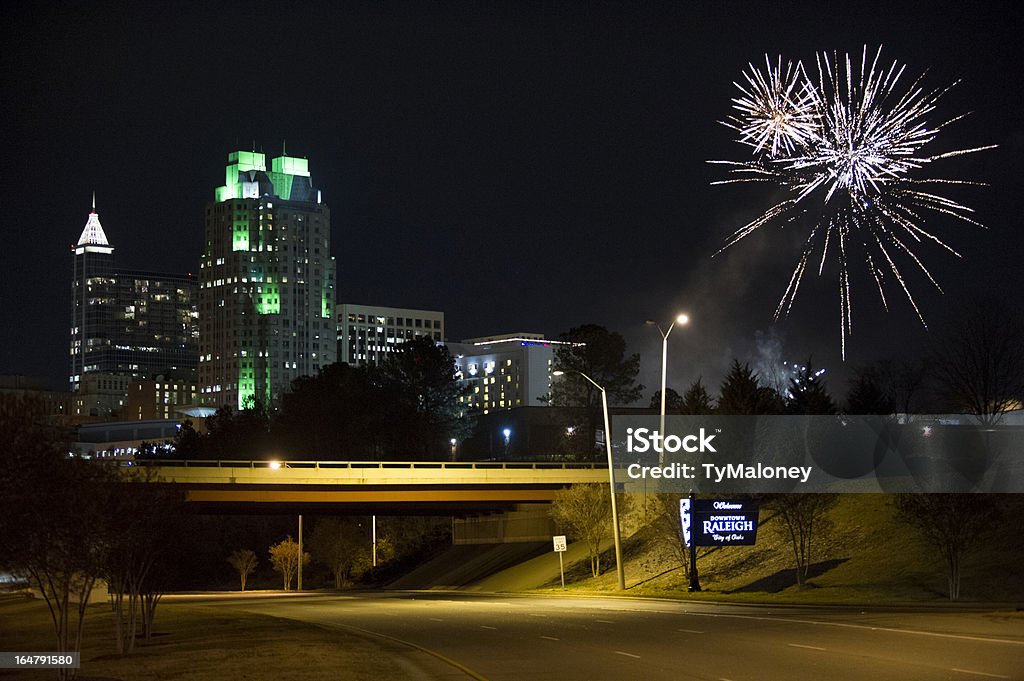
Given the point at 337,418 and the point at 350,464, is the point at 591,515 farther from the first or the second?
the point at 337,418

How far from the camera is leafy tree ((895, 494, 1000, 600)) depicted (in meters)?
43.1

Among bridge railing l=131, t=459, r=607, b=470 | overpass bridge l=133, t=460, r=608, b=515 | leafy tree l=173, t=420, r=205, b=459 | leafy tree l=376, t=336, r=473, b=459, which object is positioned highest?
leafy tree l=376, t=336, r=473, b=459

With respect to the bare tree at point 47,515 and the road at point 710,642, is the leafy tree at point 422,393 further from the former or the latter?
the bare tree at point 47,515

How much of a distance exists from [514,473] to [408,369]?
182 ft

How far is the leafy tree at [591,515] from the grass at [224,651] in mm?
26326

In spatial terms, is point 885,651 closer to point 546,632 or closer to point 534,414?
point 546,632

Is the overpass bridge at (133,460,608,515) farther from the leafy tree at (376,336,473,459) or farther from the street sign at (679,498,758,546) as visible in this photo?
the leafy tree at (376,336,473,459)

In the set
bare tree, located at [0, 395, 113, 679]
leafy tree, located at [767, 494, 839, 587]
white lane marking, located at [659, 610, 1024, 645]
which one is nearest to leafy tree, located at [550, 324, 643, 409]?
leafy tree, located at [767, 494, 839, 587]

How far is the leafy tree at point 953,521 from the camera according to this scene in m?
43.1

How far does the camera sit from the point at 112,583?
3369 cm

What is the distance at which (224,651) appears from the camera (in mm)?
28953

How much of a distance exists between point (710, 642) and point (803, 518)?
2513 centimetres

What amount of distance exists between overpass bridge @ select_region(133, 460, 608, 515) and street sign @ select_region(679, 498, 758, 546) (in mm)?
22854

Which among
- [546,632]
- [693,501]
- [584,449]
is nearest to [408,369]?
[584,449]
